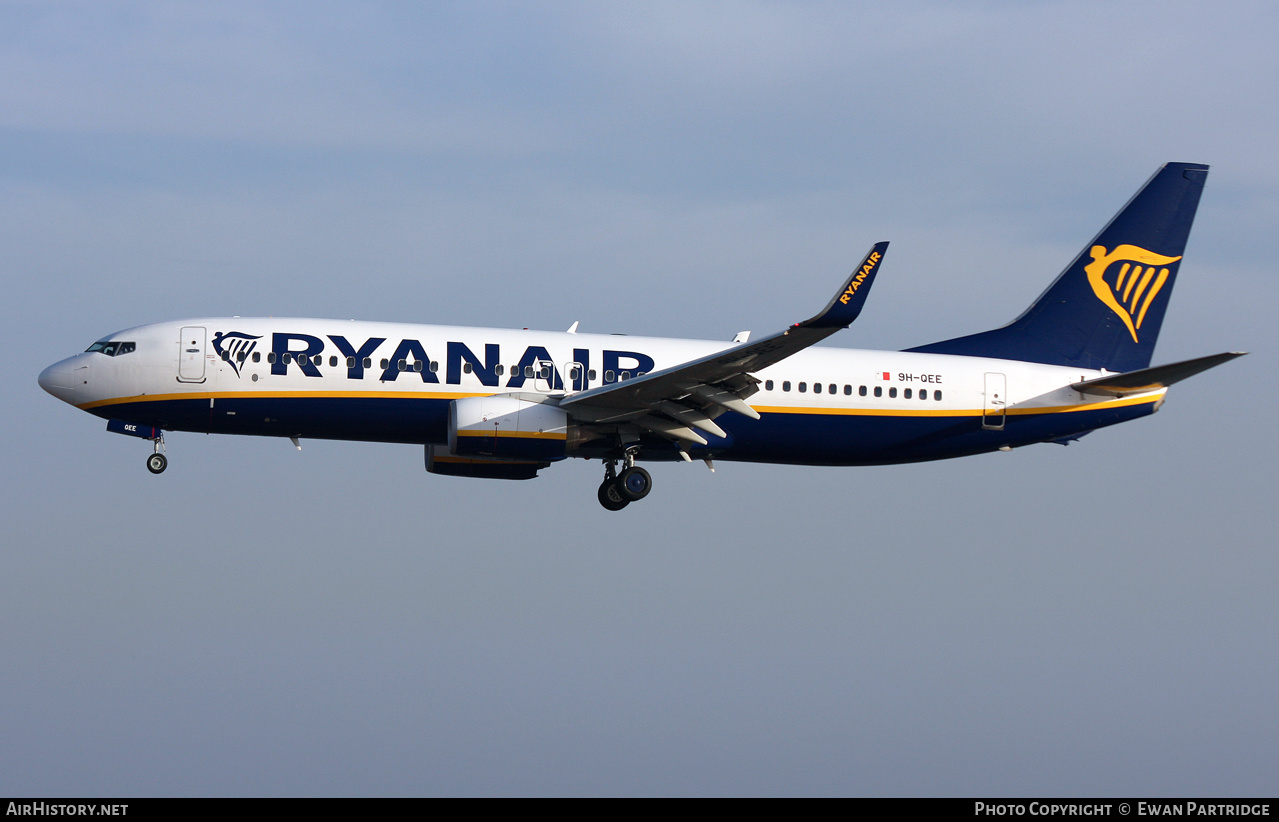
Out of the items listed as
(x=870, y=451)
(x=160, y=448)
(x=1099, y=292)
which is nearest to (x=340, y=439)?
(x=160, y=448)

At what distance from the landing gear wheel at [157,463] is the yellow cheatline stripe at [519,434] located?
323 inches

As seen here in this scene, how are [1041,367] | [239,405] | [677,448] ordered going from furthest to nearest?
[1041,367] < [677,448] < [239,405]

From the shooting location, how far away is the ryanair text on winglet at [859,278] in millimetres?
27859

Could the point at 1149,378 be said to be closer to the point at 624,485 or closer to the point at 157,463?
the point at 624,485

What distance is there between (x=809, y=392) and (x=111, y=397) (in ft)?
58.5

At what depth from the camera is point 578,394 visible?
33.2 m

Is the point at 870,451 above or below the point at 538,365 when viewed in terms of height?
below

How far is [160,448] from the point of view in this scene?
34.5 m

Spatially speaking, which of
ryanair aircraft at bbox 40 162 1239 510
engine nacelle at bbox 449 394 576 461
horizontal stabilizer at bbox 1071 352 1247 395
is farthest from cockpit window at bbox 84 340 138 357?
horizontal stabilizer at bbox 1071 352 1247 395

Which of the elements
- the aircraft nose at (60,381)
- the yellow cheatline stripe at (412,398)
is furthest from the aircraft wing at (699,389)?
the aircraft nose at (60,381)

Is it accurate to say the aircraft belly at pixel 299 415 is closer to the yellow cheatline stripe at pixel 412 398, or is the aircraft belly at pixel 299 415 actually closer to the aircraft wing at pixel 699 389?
the yellow cheatline stripe at pixel 412 398

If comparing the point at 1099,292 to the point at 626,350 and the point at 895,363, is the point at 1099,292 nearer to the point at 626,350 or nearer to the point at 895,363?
the point at 895,363

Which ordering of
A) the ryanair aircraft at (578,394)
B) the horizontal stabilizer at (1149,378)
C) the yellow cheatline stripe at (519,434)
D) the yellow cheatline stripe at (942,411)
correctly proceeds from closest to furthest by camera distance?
the yellow cheatline stripe at (519,434), the ryanair aircraft at (578,394), the horizontal stabilizer at (1149,378), the yellow cheatline stripe at (942,411)

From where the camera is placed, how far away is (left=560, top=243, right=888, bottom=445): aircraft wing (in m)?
28.9
